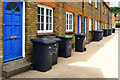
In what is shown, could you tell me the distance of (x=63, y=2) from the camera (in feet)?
28.5

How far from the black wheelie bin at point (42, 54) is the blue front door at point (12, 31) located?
28.4 inches

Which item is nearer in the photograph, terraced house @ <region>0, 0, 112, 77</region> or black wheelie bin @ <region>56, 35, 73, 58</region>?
terraced house @ <region>0, 0, 112, 77</region>

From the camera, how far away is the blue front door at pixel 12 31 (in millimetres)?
4723

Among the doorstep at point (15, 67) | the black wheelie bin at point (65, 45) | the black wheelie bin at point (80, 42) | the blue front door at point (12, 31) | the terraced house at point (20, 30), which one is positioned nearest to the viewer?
the doorstep at point (15, 67)

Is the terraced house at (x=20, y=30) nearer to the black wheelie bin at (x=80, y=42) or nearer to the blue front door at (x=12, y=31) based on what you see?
the blue front door at (x=12, y=31)

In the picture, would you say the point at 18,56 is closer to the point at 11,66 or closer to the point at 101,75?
the point at 11,66

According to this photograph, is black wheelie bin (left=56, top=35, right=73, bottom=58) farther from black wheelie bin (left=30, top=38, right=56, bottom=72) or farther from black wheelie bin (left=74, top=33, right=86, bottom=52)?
black wheelie bin (left=30, top=38, right=56, bottom=72)

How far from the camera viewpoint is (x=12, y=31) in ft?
16.4

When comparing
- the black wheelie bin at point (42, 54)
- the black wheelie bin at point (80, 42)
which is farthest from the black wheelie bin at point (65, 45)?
the black wheelie bin at point (42, 54)

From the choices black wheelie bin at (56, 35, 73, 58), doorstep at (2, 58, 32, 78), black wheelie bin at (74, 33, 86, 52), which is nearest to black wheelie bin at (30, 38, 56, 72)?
doorstep at (2, 58, 32, 78)

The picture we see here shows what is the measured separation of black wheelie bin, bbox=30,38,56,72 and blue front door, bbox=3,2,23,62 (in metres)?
0.72

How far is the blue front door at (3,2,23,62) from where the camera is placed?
4723 millimetres

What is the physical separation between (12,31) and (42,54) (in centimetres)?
141

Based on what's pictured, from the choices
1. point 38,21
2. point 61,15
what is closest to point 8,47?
point 38,21
